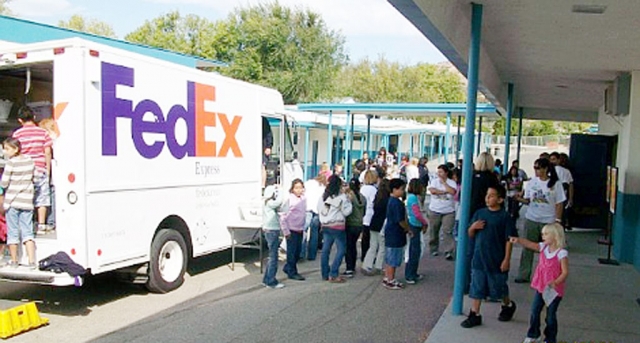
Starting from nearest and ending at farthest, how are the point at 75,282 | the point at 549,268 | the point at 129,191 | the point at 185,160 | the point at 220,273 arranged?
the point at 549,268 < the point at 75,282 < the point at 129,191 < the point at 185,160 < the point at 220,273

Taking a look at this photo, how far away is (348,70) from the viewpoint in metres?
59.4

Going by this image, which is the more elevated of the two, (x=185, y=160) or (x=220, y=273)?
(x=185, y=160)

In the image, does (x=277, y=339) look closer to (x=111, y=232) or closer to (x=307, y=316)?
(x=307, y=316)

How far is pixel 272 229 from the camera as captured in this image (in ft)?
26.6

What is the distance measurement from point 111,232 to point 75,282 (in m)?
0.67

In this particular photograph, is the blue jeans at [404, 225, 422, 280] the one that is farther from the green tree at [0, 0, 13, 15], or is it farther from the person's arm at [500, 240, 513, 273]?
the green tree at [0, 0, 13, 15]

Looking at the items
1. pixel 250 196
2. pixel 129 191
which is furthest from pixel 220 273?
pixel 129 191

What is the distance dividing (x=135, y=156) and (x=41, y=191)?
112 centimetres

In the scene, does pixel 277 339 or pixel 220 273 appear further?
pixel 220 273

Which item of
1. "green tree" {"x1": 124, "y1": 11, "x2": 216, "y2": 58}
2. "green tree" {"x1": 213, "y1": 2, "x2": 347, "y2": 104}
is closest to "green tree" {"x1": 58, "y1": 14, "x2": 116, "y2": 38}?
"green tree" {"x1": 124, "y1": 11, "x2": 216, "y2": 58}

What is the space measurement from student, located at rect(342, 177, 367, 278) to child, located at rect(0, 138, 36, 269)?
411 centimetres

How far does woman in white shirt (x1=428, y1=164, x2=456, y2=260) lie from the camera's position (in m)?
10.1

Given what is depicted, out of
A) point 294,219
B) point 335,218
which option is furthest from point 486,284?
point 294,219

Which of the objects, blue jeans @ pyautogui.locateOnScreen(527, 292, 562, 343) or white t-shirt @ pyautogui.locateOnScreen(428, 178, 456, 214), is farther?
white t-shirt @ pyautogui.locateOnScreen(428, 178, 456, 214)
